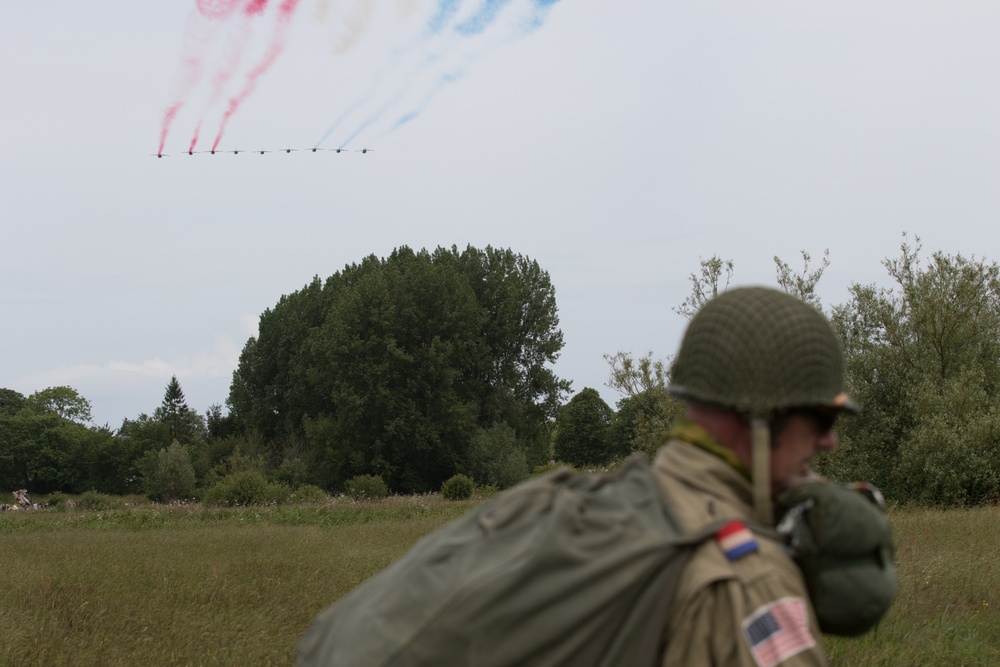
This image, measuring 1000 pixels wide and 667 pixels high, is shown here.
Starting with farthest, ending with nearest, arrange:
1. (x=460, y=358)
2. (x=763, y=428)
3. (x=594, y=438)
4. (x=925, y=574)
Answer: (x=594, y=438)
(x=460, y=358)
(x=925, y=574)
(x=763, y=428)

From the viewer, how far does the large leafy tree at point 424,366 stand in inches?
2199

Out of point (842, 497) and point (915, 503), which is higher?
point (842, 497)

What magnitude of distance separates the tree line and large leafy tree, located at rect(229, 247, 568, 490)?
0.44ft

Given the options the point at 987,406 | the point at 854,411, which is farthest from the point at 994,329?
the point at 854,411

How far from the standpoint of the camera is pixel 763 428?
1.76 meters

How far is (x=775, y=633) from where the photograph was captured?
155 cm

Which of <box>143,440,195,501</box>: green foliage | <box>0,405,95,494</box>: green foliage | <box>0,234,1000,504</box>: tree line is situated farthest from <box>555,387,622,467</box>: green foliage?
<box>0,405,95,494</box>: green foliage

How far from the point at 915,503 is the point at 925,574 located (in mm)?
17445

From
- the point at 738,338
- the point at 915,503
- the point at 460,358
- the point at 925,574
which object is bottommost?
the point at 915,503

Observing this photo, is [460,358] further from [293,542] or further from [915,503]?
[293,542]

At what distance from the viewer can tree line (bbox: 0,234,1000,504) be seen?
27922 mm

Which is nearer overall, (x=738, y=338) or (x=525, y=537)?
(x=525, y=537)

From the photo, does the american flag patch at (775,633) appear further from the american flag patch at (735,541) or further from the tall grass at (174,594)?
the tall grass at (174,594)

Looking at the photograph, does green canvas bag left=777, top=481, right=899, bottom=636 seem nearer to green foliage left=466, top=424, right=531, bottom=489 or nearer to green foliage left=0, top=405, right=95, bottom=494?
green foliage left=466, top=424, right=531, bottom=489
